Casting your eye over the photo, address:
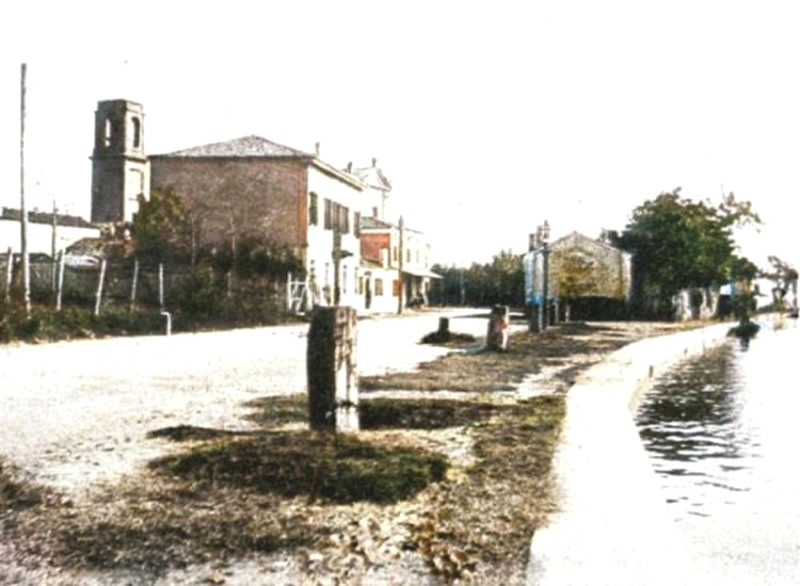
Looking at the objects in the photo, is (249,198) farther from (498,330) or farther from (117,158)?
(498,330)

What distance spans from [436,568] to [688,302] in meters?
49.8

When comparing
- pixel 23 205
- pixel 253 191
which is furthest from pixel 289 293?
pixel 23 205

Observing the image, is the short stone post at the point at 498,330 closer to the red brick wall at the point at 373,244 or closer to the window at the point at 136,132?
the window at the point at 136,132

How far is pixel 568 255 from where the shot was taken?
4925 cm

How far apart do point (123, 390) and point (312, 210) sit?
2912 centimetres

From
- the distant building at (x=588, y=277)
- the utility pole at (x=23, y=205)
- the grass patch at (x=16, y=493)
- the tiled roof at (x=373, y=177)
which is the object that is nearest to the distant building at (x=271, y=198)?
the distant building at (x=588, y=277)

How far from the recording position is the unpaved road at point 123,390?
6586 mm

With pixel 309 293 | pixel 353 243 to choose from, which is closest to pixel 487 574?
pixel 309 293

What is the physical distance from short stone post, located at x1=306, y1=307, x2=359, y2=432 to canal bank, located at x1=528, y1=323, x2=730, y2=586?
5.52 ft

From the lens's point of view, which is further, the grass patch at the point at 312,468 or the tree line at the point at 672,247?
the tree line at the point at 672,247

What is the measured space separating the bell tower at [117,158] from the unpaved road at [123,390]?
3460 cm

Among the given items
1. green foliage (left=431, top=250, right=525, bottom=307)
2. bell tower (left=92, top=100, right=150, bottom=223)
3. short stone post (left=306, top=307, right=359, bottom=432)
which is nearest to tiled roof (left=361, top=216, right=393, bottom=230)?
green foliage (left=431, top=250, right=525, bottom=307)

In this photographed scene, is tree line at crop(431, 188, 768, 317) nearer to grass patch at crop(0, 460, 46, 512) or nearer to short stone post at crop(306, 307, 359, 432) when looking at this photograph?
short stone post at crop(306, 307, 359, 432)

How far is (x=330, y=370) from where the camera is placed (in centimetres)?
764
